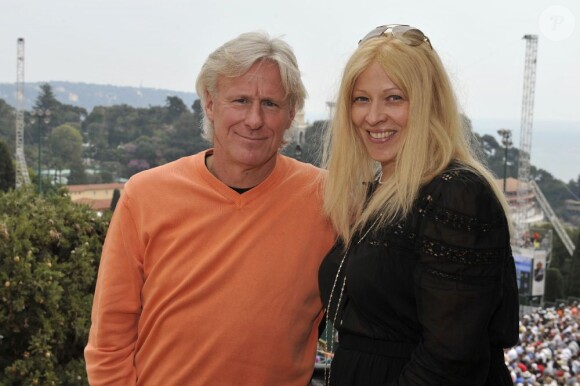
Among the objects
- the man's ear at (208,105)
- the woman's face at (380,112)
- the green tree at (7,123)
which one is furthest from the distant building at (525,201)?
the green tree at (7,123)

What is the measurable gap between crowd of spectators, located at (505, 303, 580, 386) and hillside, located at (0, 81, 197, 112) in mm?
103082

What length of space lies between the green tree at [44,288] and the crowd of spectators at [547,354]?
6743 mm

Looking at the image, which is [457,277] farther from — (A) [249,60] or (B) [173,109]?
(B) [173,109]

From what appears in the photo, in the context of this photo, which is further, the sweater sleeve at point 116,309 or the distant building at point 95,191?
the distant building at point 95,191

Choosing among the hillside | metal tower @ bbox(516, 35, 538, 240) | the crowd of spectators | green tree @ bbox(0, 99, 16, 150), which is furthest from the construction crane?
the hillside

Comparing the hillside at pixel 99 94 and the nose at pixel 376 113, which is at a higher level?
the hillside at pixel 99 94

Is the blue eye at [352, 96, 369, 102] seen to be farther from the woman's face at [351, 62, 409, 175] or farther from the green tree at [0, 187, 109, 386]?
the green tree at [0, 187, 109, 386]

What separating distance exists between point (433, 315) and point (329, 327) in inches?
20.5

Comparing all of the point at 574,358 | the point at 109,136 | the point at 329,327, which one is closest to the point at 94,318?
the point at 329,327

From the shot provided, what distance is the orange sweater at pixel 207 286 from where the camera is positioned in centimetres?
194

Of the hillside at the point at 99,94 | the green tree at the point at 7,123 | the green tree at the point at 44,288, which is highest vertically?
the hillside at the point at 99,94

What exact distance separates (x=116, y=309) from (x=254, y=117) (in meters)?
0.70

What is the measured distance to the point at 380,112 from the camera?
173cm

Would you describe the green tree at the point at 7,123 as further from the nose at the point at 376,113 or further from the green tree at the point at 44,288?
the nose at the point at 376,113
